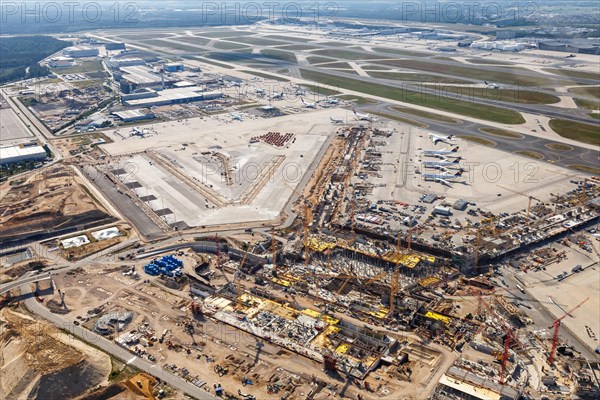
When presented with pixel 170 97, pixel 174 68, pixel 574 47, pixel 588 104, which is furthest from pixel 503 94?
pixel 174 68

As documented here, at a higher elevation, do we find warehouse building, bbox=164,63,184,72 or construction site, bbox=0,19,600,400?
warehouse building, bbox=164,63,184,72

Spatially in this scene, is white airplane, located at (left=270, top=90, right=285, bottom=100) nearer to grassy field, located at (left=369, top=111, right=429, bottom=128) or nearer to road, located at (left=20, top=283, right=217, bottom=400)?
grassy field, located at (left=369, top=111, right=429, bottom=128)

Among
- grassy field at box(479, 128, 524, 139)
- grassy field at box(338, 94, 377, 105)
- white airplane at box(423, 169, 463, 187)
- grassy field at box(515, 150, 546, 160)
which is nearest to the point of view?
white airplane at box(423, 169, 463, 187)

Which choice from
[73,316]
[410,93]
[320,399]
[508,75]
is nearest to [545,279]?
[320,399]

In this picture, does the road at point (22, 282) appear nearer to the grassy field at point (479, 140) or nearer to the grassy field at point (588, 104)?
the grassy field at point (479, 140)

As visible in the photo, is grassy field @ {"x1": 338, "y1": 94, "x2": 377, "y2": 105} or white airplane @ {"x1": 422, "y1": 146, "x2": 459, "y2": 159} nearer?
white airplane @ {"x1": 422, "y1": 146, "x2": 459, "y2": 159}

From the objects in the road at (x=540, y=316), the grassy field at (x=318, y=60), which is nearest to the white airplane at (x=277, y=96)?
the grassy field at (x=318, y=60)

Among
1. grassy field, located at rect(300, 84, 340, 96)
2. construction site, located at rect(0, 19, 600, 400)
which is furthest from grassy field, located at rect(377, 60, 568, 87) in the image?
construction site, located at rect(0, 19, 600, 400)

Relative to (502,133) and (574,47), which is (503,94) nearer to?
(502,133)
